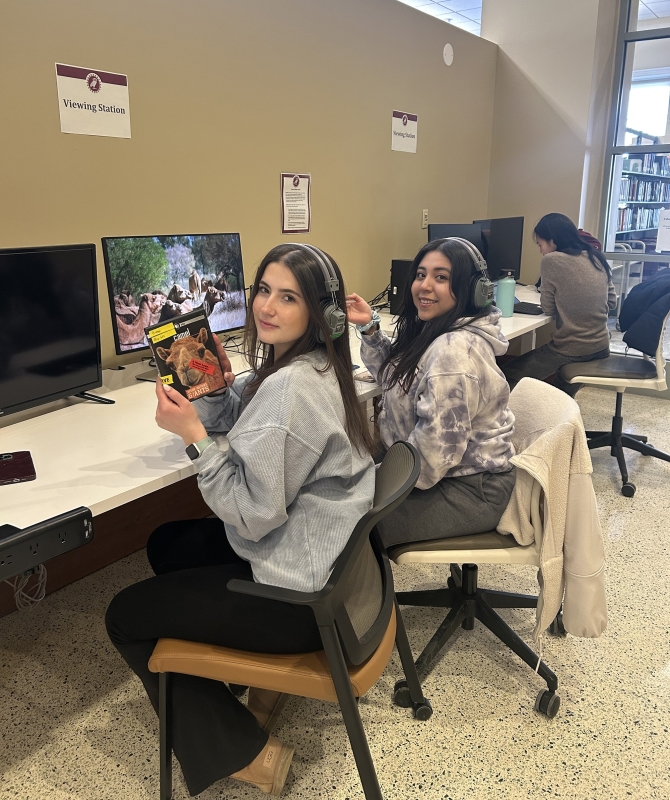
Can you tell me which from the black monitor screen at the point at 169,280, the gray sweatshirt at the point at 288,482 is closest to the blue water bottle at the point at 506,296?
the black monitor screen at the point at 169,280

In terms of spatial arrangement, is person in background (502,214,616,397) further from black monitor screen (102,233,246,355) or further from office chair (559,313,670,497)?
black monitor screen (102,233,246,355)

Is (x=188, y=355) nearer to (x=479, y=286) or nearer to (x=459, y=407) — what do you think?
(x=459, y=407)

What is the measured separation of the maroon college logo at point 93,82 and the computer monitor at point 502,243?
234 centimetres

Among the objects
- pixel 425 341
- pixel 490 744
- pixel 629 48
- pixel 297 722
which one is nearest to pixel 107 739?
pixel 297 722

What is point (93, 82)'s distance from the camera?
2.06 meters

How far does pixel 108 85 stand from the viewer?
6.91ft

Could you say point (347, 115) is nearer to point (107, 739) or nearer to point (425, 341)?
point (425, 341)

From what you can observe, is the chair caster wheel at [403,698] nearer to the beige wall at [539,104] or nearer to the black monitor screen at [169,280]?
the black monitor screen at [169,280]

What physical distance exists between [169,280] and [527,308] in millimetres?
1978

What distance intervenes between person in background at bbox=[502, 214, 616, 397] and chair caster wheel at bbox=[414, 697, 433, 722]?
182 centimetres

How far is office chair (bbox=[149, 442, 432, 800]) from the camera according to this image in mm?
1136

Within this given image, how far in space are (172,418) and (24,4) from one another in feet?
4.62

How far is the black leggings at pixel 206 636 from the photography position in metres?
1.24

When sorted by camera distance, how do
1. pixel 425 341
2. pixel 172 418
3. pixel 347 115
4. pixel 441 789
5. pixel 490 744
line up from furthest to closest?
pixel 347 115 < pixel 425 341 < pixel 490 744 < pixel 441 789 < pixel 172 418
